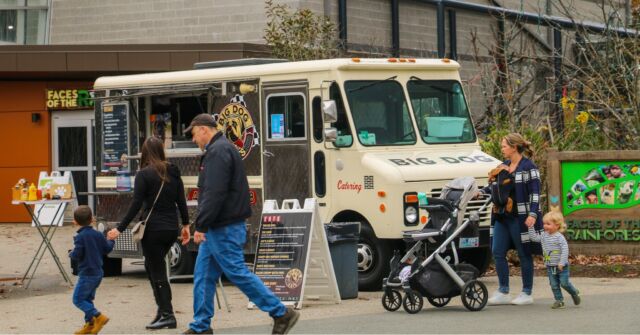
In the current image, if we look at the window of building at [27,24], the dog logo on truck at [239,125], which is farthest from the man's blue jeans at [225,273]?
the window of building at [27,24]

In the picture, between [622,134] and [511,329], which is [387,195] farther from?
[622,134]

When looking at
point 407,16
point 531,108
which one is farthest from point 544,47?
point 531,108

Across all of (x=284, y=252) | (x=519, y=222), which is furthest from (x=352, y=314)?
(x=519, y=222)

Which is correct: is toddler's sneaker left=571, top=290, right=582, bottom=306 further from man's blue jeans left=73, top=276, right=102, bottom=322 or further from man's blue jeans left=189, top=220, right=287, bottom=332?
man's blue jeans left=73, top=276, right=102, bottom=322

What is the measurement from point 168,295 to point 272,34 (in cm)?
1124

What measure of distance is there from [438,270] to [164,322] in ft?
9.02

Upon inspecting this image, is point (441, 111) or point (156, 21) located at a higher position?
point (156, 21)

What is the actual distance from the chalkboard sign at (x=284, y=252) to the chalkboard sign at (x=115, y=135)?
12.4 feet

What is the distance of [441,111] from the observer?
15375mm

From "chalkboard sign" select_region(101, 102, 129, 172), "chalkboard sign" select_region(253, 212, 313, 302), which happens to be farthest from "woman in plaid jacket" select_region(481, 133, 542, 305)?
"chalkboard sign" select_region(101, 102, 129, 172)

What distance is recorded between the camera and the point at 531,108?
21531mm

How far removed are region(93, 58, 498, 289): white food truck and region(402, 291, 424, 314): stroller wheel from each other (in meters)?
2.12

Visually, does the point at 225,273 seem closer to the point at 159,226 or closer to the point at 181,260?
the point at 159,226

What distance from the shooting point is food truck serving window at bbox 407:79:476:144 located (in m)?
15.1
